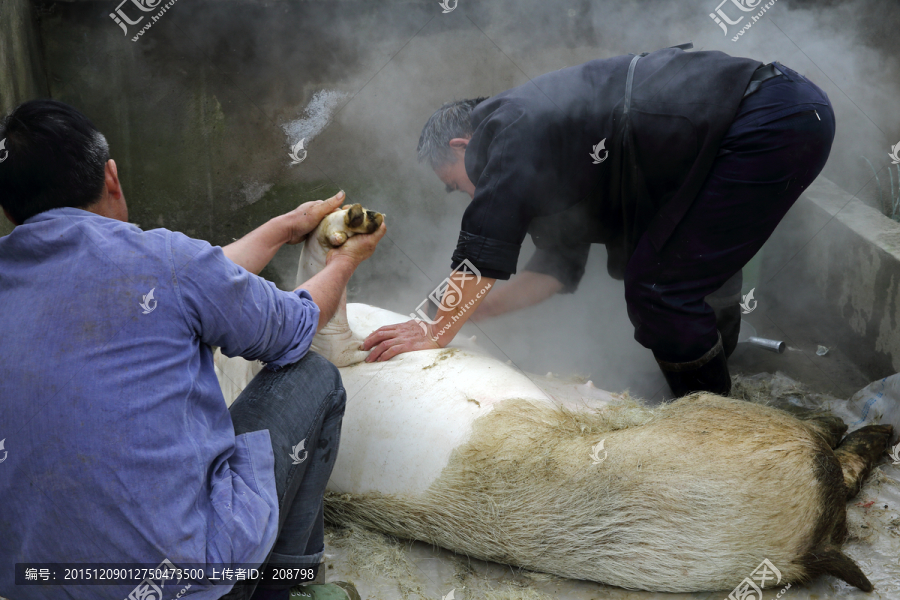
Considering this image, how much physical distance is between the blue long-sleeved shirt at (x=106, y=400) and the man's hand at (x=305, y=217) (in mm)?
1007

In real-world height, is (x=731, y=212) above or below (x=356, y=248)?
above

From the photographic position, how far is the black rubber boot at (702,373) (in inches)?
105

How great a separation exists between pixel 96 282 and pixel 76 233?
13 centimetres

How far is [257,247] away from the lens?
2.35m

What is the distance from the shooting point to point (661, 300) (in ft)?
8.42

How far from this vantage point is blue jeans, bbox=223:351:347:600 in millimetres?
1715

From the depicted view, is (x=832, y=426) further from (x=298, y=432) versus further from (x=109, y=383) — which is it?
(x=109, y=383)

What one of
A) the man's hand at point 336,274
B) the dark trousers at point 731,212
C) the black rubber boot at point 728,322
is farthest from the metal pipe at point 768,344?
the man's hand at point 336,274

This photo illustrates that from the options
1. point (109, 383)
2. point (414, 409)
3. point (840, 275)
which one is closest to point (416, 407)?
point (414, 409)

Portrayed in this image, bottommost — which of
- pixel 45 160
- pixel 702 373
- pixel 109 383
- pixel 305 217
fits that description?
pixel 702 373

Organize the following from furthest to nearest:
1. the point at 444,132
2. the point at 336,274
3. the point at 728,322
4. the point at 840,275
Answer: the point at 840,275 < the point at 728,322 < the point at 444,132 < the point at 336,274

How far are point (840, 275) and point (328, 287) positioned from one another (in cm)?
303

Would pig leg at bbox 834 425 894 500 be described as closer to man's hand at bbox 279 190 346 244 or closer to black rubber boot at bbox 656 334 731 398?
black rubber boot at bbox 656 334 731 398

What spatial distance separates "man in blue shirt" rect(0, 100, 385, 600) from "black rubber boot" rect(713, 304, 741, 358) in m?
2.40
